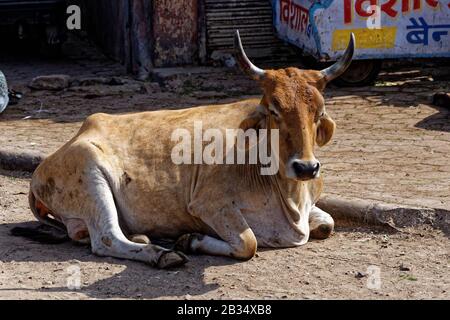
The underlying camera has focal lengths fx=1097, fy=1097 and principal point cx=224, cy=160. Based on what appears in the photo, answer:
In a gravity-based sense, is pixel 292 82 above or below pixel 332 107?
above

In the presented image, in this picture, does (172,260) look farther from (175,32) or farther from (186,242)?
(175,32)

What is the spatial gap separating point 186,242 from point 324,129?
1.11 meters

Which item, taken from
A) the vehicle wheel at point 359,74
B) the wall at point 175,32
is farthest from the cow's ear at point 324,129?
the wall at point 175,32

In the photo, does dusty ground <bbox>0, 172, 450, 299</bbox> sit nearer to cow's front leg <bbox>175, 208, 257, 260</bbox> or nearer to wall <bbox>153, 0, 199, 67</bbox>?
cow's front leg <bbox>175, 208, 257, 260</bbox>

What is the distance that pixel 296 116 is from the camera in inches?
255

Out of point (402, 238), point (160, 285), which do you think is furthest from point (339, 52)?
point (160, 285)

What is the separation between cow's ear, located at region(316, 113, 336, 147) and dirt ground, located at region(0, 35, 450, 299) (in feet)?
2.28

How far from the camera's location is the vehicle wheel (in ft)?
39.9

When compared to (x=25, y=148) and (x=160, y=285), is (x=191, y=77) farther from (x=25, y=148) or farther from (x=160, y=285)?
(x=160, y=285)

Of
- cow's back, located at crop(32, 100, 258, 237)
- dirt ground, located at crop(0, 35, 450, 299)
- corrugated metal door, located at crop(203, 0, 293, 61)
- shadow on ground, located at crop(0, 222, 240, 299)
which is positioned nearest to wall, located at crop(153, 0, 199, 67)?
corrugated metal door, located at crop(203, 0, 293, 61)

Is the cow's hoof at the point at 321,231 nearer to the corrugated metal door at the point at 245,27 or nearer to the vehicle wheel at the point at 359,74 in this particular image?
the vehicle wheel at the point at 359,74

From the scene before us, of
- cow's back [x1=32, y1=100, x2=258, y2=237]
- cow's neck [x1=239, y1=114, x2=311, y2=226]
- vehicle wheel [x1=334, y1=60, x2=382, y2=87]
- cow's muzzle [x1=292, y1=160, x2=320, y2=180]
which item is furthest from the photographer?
vehicle wheel [x1=334, y1=60, x2=382, y2=87]

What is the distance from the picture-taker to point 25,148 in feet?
30.8

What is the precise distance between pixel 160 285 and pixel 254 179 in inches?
42.8
